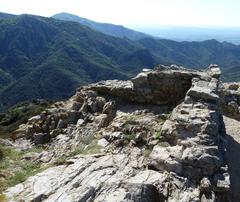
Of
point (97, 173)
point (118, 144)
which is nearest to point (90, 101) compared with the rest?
point (118, 144)

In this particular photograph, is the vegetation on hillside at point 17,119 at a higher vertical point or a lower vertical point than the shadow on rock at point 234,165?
lower

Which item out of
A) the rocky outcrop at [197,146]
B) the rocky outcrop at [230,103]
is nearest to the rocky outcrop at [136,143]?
the rocky outcrop at [197,146]

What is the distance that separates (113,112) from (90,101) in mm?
2825

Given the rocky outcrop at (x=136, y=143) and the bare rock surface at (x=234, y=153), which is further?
the bare rock surface at (x=234, y=153)

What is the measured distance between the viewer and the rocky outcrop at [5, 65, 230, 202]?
16625 mm

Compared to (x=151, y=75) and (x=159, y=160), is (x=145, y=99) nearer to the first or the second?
(x=151, y=75)

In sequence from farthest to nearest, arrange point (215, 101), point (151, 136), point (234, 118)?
Answer: 1. point (234, 118)
2. point (215, 101)
3. point (151, 136)

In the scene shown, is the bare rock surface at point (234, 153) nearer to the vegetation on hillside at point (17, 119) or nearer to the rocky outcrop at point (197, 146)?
the rocky outcrop at point (197, 146)

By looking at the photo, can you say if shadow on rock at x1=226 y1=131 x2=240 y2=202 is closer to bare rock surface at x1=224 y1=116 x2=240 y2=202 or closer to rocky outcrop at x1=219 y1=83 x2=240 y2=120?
bare rock surface at x1=224 y1=116 x2=240 y2=202

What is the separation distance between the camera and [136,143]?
2211 centimetres

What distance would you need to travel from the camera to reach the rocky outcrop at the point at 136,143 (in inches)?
655

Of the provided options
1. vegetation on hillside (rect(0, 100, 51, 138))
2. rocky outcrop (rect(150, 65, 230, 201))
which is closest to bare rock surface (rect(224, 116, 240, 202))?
rocky outcrop (rect(150, 65, 230, 201))

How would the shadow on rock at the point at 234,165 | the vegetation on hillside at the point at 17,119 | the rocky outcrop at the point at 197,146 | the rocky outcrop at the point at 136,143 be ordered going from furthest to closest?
1. the vegetation on hillside at the point at 17,119
2. the shadow on rock at the point at 234,165
3. the rocky outcrop at the point at 197,146
4. the rocky outcrop at the point at 136,143

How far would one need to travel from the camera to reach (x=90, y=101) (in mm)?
31219
